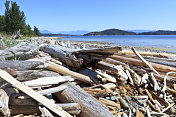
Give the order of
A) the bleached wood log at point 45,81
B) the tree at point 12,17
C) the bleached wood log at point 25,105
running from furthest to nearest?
the tree at point 12,17 → the bleached wood log at point 45,81 → the bleached wood log at point 25,105

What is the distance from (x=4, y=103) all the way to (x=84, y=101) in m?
1.37

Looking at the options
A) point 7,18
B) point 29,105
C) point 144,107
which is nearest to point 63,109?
point 29,105

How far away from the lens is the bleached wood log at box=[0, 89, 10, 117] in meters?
1.85

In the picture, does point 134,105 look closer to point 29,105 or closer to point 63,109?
point 63,109

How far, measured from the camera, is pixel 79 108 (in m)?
A: 2.33

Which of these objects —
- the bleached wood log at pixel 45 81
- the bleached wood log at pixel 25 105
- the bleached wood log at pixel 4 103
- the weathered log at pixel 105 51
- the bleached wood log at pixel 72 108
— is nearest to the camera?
the bleached wood log at pixel 4 103

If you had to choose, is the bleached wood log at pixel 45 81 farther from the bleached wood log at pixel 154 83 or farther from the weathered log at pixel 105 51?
the bleached wood log at pixel 154 83

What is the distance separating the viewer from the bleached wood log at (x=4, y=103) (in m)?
1.85

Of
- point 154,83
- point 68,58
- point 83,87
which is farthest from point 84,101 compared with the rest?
point 154,83

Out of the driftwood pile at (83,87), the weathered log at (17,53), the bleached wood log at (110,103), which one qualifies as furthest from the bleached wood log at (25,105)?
the weathered log at (17,53)

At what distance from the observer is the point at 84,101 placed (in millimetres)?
2377

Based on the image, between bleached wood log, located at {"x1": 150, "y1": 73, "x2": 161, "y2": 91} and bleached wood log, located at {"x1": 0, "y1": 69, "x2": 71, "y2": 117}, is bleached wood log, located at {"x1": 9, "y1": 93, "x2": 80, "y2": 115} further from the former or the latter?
bleached wood log, located at {"x1": 150, "y1": 73, "x2": 161, "y2": 91}

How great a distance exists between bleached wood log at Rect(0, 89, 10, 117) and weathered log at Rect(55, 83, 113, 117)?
0.93 m

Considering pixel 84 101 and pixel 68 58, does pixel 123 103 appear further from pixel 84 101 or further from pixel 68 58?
pixel 68 58
